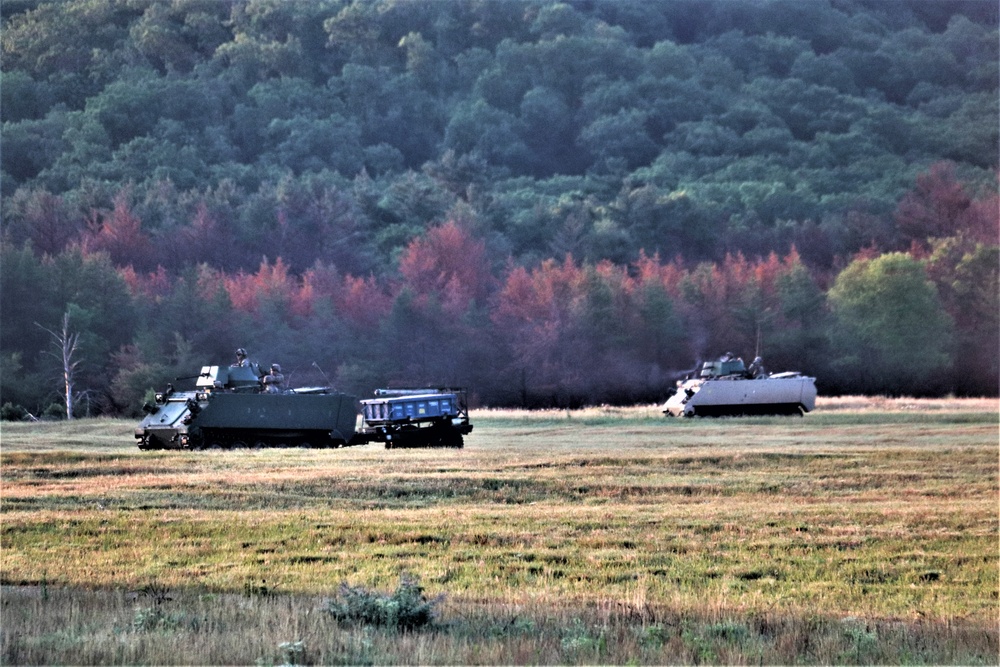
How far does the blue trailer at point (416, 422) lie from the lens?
32.4m

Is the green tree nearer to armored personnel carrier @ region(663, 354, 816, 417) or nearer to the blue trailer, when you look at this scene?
armored personnel carrier @ region(663, 354, 816, 417)

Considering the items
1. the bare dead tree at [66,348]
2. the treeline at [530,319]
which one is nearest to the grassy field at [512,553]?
the bare dead tree at [66,348]

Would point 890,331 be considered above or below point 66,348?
above

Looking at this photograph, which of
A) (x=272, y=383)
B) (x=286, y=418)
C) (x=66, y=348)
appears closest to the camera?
(x=286, y=418)

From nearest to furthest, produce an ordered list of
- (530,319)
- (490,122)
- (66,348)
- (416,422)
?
1. (416,422)
2. (66,348)
3. (530,319)
4. (490,122)

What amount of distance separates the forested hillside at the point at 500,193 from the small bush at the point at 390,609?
39513 mm

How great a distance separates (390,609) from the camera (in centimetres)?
1199

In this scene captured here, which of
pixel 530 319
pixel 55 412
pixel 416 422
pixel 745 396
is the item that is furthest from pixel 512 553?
pixel 530 319

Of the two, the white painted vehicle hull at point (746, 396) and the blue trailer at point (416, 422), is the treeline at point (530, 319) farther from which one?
the blue trailer at point (416, 422)

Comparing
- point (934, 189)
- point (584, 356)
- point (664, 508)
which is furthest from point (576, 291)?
point (664, 508)

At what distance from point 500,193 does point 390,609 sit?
9239 cm

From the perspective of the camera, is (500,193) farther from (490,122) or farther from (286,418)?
(286,418)

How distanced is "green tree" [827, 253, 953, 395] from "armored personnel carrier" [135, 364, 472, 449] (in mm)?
43856

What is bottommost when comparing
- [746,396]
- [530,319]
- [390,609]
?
[390,609]
